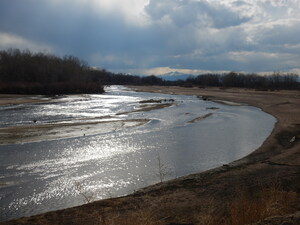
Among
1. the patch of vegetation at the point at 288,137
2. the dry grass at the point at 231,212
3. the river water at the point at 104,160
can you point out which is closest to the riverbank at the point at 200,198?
the dry grass at the point at 231,212

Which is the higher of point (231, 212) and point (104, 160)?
point (231, 212)

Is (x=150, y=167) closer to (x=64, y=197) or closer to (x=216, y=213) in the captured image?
(x=64, y=197)

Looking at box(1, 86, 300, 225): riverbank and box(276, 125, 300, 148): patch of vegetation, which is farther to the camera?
box(276, 125, 300, 148): patch of vegetation

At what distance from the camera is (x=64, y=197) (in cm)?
962

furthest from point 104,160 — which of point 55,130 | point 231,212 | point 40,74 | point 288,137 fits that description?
point 40,74

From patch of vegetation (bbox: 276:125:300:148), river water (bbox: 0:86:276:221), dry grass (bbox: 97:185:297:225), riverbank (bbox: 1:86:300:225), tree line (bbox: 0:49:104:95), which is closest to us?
dry grass (bbox: 97:185:297:225)

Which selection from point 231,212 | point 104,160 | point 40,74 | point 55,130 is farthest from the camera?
point 40,74

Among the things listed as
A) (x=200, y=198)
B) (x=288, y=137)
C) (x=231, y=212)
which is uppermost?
(x=231, y=212)

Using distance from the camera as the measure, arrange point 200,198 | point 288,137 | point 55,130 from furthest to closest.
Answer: point 55,130 → point 288,137 → point 200,198

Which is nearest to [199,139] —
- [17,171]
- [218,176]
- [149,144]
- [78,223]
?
[149,144]

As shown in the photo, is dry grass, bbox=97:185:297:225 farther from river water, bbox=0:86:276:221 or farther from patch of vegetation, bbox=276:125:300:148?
patch of vegetation, bbox=276:125:300:148

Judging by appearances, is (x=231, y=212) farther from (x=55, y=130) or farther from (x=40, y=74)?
(x=40, y=74)

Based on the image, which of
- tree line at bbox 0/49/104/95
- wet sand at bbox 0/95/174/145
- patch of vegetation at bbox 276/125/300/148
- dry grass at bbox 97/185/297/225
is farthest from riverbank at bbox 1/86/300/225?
tree line at bbox 0/49/104/95

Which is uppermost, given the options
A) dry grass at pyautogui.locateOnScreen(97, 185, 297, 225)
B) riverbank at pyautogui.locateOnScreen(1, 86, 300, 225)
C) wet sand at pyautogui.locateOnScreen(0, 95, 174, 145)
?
dry grass at pyautogui.locateOnScreen(97, 185, 297, 225)
